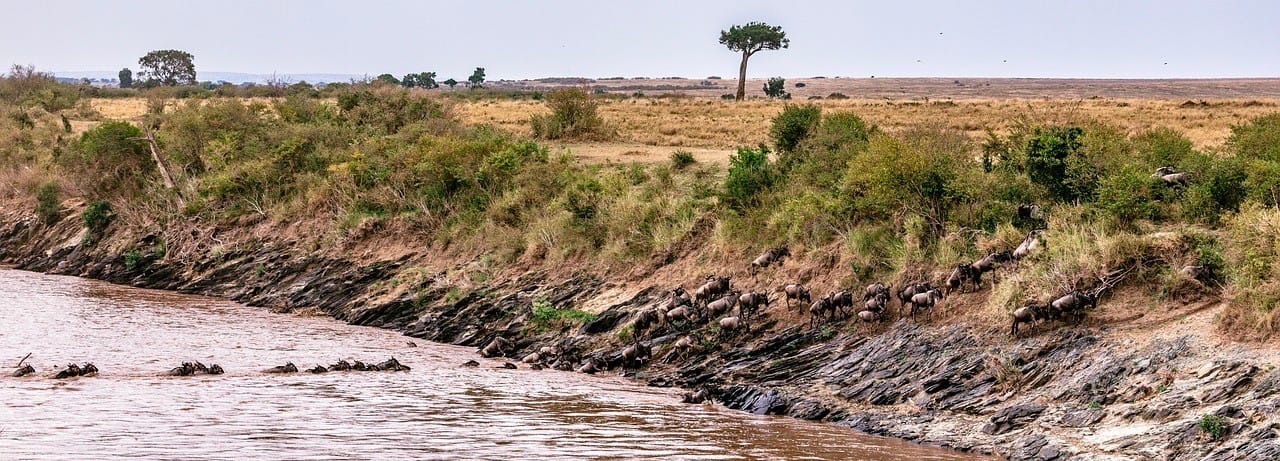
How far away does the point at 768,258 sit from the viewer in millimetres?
21391

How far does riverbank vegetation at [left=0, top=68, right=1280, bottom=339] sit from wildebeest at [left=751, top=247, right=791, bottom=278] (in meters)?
0.29

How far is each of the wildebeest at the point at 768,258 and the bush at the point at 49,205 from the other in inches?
1025

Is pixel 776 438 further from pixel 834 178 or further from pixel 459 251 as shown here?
pixel 459 251

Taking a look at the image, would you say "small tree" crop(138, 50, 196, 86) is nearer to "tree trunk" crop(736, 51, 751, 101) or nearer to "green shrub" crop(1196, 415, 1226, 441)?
"tree trunk" crop(736, 51, 751, 101)

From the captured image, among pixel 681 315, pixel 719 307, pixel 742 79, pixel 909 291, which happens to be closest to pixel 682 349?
pixel 681 315

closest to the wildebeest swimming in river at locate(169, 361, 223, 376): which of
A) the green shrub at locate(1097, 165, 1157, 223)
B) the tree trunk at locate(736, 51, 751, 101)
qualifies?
the green shrub at locate(1097, 165, 1157, 223)

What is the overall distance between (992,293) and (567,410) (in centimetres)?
604

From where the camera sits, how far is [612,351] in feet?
67.5

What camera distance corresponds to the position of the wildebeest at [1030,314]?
51.5 ft

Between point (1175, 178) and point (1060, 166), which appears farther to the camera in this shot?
point (1060, 166)

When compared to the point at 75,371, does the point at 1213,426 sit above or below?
above

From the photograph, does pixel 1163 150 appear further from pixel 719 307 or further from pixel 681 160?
pixel 681 160

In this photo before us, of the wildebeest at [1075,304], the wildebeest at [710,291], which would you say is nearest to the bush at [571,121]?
the wildebeest at [710,291]

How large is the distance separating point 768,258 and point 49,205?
2649cm
